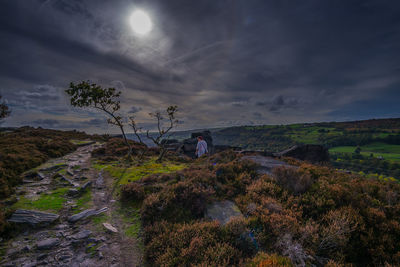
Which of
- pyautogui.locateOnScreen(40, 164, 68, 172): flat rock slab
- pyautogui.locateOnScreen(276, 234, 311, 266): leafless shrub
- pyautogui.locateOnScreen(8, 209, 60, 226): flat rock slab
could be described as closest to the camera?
pyautogui.locateOnScreen(276, 234, 311, 266): leafless shrub

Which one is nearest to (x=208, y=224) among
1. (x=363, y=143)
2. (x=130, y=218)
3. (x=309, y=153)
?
A: (x=130, y=218)

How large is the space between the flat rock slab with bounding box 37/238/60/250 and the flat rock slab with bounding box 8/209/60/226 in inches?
43.6

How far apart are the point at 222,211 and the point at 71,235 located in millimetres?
5333

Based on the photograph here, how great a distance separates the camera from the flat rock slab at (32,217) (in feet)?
16.9

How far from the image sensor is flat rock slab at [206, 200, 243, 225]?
5834 mm

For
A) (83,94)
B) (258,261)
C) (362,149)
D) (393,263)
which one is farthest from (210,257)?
(362,149)

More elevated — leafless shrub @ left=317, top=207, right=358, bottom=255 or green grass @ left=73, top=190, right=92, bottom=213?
leafless shrub @ left=317, top=207, right=358, bottom=255

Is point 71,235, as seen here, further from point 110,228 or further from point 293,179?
point 293,179

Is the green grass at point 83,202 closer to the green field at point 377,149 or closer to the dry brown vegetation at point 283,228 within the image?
the dry brown vegetation at point 283,228

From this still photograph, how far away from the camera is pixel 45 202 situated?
667 cm

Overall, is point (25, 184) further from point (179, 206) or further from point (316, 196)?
point (316, 196)

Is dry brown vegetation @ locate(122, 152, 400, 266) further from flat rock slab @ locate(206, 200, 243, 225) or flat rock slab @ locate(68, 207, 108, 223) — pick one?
flat rock slab @ locate(68, 207, 108, 223)

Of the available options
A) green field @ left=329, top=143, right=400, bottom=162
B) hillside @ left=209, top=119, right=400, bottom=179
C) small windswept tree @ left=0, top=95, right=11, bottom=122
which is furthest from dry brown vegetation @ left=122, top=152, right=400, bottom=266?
green field @ left=329, top=143, right=400, bottom=162

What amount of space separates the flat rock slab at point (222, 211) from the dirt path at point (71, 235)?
2815 millimetres
